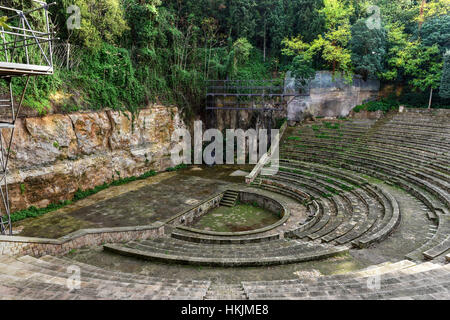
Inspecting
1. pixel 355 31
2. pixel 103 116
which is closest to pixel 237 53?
pixel 355 31

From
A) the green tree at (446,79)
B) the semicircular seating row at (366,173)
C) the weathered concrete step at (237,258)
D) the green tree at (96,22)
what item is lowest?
the weathered concrete step at (237,258)

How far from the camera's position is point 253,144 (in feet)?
75.6

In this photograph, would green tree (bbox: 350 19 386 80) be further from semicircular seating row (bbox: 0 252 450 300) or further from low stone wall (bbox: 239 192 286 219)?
semicircular seating row (bbox: 0 252 450 300)

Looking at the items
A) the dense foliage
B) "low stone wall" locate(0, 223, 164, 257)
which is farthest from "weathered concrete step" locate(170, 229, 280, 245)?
the dense foliage

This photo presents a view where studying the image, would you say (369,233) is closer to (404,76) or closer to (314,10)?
(404,76)

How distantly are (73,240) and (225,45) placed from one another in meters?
20.9

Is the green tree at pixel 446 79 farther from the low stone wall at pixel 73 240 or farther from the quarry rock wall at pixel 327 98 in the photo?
the low stone wall at pixel 73 240

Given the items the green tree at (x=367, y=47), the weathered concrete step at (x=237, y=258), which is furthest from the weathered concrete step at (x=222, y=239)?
the green tree at (x=367, y=47)

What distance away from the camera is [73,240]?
9.38 meters

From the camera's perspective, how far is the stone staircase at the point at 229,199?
15.3m

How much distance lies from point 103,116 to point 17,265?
10699 mm

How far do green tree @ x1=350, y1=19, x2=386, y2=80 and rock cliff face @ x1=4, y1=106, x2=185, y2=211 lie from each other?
14.4 meters

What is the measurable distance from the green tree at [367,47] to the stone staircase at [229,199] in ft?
46.3

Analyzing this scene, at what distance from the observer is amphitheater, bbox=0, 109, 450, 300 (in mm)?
5527
